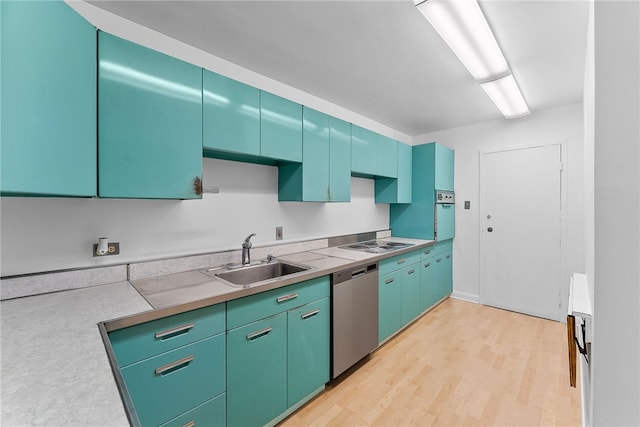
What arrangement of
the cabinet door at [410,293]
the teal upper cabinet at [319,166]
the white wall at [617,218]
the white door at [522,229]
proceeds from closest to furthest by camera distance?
the white wall at [617,218], the teal upper cabinet at [319,166], the cabinet door at [410,293], the white door at [522,229]

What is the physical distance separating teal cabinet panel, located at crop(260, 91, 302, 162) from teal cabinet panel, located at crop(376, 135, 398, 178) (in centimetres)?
128

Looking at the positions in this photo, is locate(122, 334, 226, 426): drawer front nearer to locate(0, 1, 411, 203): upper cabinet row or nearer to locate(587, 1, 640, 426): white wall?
locate(0, 1, 411, 203): upper cabinet row

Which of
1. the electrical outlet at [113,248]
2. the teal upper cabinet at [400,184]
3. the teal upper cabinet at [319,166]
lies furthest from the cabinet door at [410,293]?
the electrical outlet at [113,248]

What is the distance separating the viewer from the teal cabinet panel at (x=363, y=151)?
2.85 metres

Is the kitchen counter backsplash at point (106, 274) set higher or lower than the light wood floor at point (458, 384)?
higher

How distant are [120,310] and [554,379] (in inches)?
123

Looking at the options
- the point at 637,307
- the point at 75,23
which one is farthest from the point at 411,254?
the point at 75,23

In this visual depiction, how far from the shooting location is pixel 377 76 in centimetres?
247

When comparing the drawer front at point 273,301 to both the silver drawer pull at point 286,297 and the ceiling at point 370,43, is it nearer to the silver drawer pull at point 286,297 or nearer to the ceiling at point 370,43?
the silver drawer pull at point 286,297

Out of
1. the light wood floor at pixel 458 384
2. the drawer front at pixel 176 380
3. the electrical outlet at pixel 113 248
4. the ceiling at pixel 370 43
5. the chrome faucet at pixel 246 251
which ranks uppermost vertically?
the ceiling at pixel 370 43

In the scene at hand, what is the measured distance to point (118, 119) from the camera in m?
1.37

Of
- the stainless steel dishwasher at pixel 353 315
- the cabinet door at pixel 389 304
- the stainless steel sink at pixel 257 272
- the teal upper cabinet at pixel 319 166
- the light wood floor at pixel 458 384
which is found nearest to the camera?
the light wood floor at pixel 458 384

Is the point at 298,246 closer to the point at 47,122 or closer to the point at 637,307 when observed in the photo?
the point at 47,122

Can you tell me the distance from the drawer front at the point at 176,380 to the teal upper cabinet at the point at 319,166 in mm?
1350
